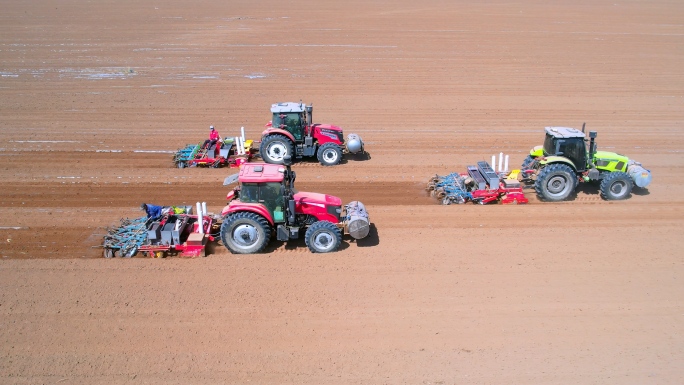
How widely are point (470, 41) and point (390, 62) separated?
6996 mm

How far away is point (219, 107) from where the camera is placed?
876 inches

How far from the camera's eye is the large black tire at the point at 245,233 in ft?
37.1

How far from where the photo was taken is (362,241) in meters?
12.3

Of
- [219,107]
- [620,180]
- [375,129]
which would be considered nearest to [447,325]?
[620,180]

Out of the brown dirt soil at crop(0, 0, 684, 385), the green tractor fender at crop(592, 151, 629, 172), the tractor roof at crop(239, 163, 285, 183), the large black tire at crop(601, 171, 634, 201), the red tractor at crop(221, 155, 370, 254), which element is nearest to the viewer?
the brown dirt soil at crop(0, 0, 684, 385)

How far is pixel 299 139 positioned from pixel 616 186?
7898 millimetres

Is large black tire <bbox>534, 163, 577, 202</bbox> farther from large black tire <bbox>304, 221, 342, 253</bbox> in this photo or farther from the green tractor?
large black tire <bbox>304, 221, 342, 253</bbox>

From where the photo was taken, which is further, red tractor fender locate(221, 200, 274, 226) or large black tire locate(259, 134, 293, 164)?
large black tire locate(259, 134, 293, 164)

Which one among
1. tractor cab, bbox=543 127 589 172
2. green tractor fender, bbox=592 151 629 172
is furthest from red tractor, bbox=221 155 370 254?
green tractor fender, bbox=592 151 629 172

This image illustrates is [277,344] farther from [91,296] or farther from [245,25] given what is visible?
[245,25]

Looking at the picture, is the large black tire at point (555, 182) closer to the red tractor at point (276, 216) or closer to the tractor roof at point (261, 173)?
the red tractor at point (276, 216)

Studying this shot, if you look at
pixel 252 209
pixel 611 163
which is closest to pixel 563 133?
pixel 611 163

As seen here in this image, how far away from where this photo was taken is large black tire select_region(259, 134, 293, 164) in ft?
53.0

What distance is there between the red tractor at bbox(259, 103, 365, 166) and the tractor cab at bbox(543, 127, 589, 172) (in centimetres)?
509
